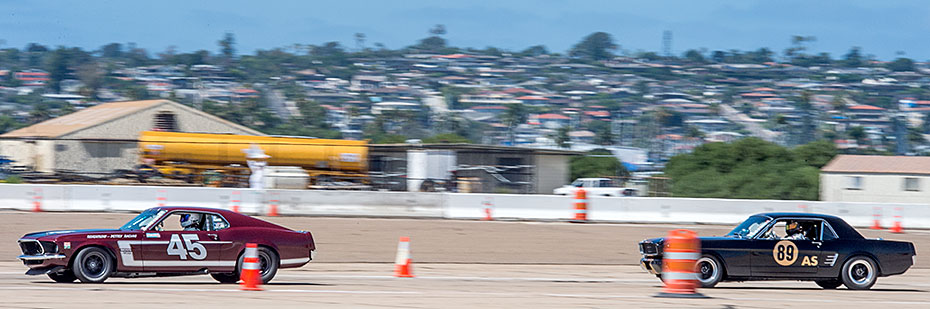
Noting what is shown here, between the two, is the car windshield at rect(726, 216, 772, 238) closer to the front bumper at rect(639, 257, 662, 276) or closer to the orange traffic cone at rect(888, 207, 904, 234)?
the front bumper at rect(639, 257, 662, 276)

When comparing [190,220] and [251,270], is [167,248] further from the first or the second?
[251,270]

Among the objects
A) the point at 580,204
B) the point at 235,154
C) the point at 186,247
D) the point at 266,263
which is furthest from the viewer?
the point at 235,154

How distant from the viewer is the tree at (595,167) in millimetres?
65125

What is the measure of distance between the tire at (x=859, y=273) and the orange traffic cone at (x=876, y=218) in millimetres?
12116

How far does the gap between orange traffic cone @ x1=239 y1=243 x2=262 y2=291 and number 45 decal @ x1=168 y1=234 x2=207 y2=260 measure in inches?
37.0

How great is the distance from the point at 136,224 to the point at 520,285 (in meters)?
5.40

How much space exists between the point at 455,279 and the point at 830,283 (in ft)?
18.5

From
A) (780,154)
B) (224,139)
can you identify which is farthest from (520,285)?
(780,154)

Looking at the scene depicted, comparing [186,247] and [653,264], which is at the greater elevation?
[186,247]

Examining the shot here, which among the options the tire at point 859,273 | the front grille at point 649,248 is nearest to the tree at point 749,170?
the tire at point 859,273

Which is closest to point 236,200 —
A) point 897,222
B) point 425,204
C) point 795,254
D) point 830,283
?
point 425,204

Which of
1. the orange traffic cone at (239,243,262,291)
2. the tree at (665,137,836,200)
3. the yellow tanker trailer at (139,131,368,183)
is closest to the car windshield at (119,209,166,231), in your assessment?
the orange traffic cone at (239,243,262,291)

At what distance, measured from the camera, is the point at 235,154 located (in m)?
38.4

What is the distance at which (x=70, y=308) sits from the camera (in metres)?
10.2
